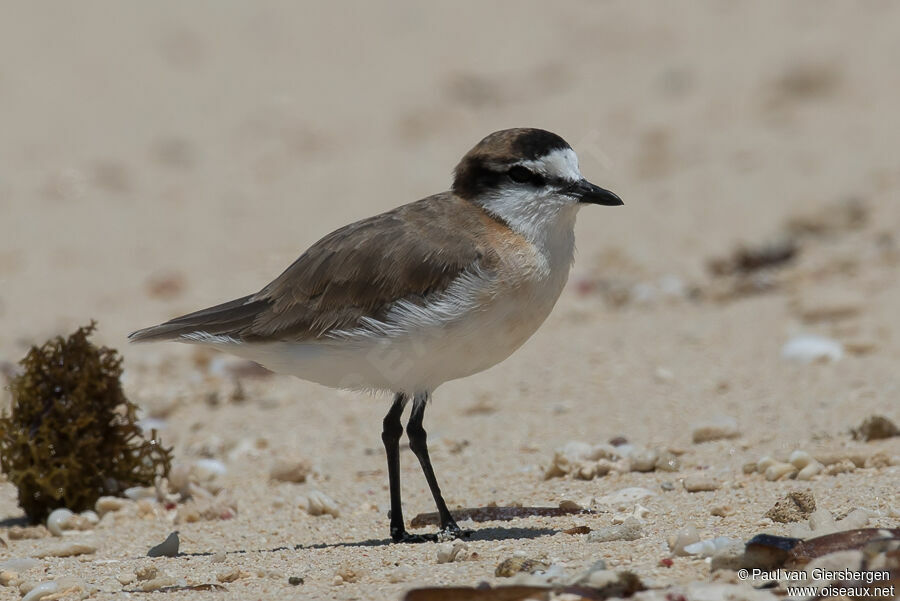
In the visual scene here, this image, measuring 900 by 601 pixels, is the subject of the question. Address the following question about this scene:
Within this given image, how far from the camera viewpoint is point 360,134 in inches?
704

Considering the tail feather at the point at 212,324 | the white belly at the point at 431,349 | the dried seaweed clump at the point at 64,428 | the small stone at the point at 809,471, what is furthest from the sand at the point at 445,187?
the tail feather at the point at 212,324

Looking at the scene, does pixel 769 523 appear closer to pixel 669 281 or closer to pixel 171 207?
pixel 669 281

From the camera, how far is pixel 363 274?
5902 mm

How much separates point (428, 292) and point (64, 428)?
218 cm

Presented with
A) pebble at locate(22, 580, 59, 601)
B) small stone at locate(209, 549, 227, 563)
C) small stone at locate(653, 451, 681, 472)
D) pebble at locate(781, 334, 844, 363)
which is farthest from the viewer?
pebble at locate(781, 334, 844, 363)

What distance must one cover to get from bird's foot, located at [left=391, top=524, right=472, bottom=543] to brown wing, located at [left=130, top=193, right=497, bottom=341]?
0.96 meters

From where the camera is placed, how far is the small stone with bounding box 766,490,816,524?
514 cm

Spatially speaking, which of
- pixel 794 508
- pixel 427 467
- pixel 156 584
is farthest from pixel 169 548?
pixel 794 508

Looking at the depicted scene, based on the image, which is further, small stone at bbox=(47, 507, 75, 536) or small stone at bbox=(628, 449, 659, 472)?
small stone at bbox=(628, 449, 659, 472)

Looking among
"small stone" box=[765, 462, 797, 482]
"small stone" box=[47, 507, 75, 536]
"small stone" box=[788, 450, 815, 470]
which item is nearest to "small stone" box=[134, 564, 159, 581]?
"small stone" box=[47, 507, 75, 536]

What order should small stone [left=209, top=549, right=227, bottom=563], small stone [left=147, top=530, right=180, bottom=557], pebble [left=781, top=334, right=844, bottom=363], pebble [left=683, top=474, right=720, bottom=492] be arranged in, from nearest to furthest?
small stone [left=209, top=549, right=227, bottom=563] < small stone [left=147, top=530, right=180, bottom=557] < pebble [left=683, top=474, right=720, bottom=492] < pebble [left=781, top=334, right=844, bottom=363]

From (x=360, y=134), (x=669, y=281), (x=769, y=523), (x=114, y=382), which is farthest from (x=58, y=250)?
(x=769, y=523)

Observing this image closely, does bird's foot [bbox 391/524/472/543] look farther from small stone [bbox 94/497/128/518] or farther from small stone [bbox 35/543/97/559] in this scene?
small stone [bbox 94/497/128/518]

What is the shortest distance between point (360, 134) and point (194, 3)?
21.4 feet
